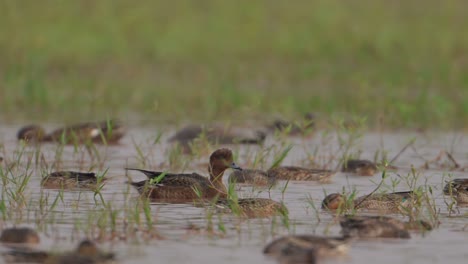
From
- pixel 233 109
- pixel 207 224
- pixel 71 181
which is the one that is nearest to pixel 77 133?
pixel 233 109

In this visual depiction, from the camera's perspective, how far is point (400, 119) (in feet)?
62.1

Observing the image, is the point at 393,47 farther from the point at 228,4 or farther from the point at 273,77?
the point at 228,4

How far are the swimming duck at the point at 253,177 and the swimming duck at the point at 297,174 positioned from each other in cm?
16

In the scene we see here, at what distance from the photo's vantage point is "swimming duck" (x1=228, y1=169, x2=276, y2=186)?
42.8 feet

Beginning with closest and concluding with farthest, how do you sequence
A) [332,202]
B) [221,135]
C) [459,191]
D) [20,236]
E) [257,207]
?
1. [20,236]
2. [257,207]
3. [332,202]
4. [459,191]
5. [221,135]

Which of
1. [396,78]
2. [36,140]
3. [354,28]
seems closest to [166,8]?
[354,28]

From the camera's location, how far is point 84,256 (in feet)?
27.3

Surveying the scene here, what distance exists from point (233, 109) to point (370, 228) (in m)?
10.6

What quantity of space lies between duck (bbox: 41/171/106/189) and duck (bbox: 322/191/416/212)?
7.57ft

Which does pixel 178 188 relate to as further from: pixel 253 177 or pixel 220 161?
pixel 253 177

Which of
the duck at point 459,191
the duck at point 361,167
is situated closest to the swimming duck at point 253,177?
the duck at point 361,167

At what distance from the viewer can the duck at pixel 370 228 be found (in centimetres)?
971

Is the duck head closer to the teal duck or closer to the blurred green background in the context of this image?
the teal duck

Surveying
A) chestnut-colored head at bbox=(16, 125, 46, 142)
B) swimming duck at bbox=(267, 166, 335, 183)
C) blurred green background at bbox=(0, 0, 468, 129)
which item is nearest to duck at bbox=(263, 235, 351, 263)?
swimming duck at bbox=(267, 166, 335, 183)
